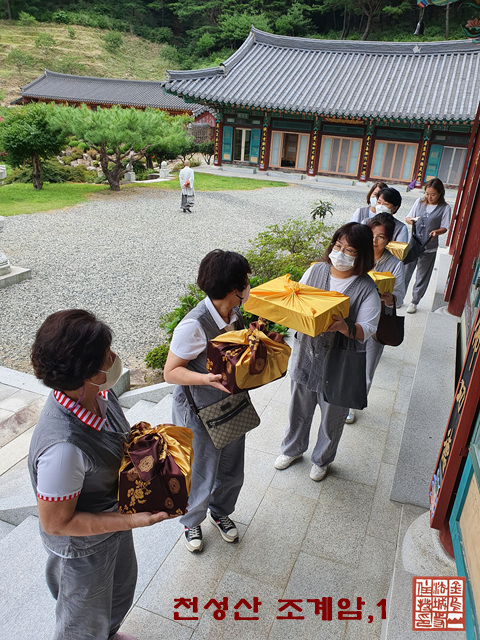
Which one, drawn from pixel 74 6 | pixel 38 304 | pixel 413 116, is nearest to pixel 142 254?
pixel 38 304

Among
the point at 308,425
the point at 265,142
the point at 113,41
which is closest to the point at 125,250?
the point at 308,425

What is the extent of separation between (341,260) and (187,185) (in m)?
11.4

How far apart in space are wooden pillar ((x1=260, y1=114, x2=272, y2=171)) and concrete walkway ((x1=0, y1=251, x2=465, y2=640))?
20.3 meters

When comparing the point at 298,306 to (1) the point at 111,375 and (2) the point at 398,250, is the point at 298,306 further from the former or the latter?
(2) the point at 398,250

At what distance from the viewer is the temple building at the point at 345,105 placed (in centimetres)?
1922

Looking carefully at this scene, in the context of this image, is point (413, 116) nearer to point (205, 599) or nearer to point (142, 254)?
point (142, 254)

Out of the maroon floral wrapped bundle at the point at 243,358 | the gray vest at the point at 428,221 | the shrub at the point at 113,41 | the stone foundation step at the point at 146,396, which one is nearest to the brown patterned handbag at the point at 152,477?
the maroon floral wrapped bundle at the point at 243,358

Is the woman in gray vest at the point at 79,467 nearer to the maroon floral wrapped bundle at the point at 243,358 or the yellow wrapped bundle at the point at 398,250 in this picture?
the maroon floral wrapped bundle at the point at 243,358

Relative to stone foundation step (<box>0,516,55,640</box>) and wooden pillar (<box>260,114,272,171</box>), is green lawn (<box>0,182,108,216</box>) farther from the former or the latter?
stone foundation step (<box>0,516,55,640</box>)

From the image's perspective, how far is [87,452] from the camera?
151 cm

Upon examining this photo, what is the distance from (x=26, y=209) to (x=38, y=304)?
7.31m

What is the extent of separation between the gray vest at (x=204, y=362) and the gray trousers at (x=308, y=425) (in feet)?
2.91

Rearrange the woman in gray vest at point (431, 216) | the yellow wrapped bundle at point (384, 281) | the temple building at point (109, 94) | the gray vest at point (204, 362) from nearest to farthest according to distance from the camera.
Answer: the gray vest at point (204, 362) < the yellow wrapped bundle at point (384, 281) < the woman in gray vest at point (431, 216) < the temple building at point (109, 94)

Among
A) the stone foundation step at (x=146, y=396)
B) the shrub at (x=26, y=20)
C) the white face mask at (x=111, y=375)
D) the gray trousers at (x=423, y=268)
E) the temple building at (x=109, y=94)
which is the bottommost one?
the stone foundation step at (x=146, y=396)
